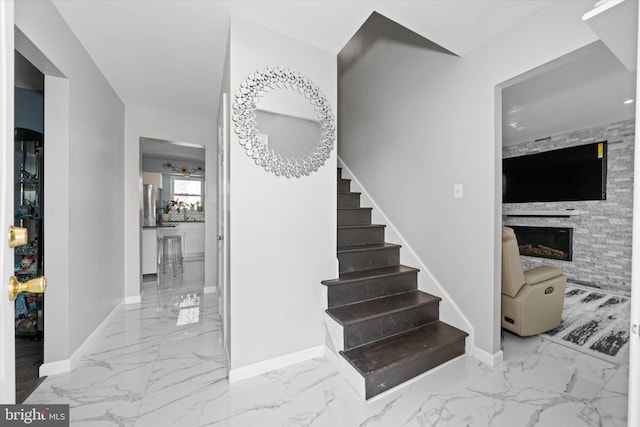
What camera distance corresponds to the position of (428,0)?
1575mm

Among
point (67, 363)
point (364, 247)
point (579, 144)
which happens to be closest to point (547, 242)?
point (579, 144)

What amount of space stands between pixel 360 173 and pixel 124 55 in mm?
2628

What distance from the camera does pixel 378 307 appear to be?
2080mm

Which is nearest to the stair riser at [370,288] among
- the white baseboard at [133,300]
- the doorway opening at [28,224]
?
the doorway opening at [28,224]

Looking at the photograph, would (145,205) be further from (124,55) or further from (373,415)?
(373,415)

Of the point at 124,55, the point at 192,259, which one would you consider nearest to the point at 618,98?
the point at 124,55

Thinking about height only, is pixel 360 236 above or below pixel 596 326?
above

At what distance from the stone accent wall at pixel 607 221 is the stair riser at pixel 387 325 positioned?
358 cm

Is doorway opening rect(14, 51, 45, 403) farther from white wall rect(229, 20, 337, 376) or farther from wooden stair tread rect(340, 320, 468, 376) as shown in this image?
wooden stair tread rect(340, 320, 468, 376)

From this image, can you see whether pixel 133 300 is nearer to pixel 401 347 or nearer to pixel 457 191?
pixel 401 347

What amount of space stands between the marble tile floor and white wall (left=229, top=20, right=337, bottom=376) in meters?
0.29

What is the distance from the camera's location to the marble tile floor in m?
1.43

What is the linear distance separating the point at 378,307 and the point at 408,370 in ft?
1.53

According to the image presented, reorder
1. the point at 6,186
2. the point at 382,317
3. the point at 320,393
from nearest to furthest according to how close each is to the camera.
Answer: the point at 6,186, the point at 320,393, the point at 382,317
